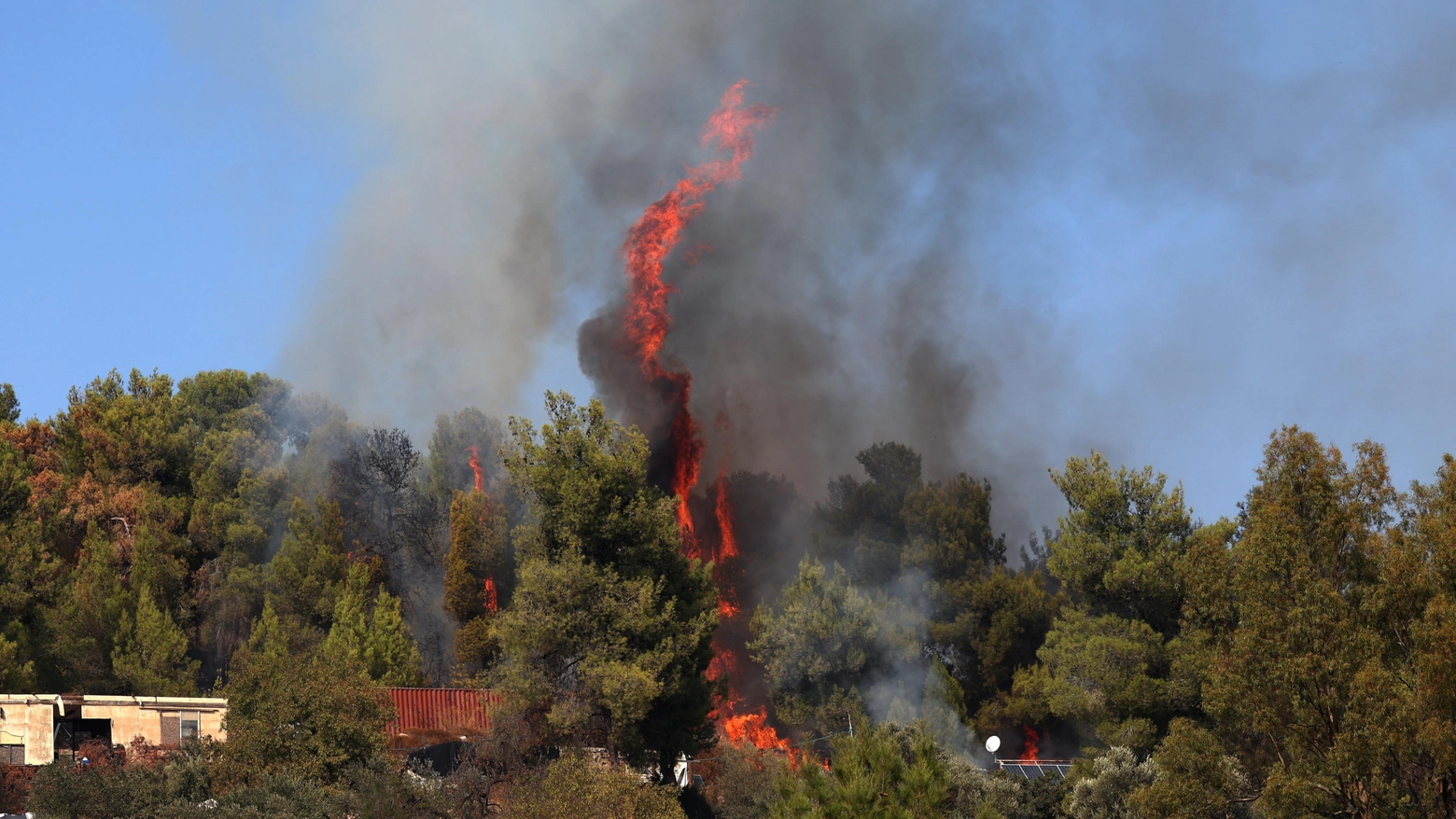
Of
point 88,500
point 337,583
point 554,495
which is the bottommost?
point 554,495

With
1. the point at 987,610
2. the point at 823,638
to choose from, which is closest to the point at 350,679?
the point at 823,638

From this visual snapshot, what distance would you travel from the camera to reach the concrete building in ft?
132

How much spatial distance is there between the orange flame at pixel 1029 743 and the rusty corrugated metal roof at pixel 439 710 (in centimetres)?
2263

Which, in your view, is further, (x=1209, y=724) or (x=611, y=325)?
(x=611, y=325)

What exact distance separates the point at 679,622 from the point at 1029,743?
21.8 metres

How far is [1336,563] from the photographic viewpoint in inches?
1112

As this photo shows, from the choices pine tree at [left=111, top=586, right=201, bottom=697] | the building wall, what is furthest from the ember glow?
the building wall

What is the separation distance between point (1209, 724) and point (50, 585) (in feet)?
137

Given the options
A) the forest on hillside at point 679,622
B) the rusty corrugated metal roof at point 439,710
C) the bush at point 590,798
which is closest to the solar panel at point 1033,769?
the forest on hillside at point 679,622

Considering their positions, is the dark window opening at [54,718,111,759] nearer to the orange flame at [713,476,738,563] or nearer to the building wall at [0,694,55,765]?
the building wall at [0,694,55,765]

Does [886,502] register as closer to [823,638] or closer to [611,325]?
[823,638]

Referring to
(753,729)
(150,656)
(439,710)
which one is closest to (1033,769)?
(753,729)

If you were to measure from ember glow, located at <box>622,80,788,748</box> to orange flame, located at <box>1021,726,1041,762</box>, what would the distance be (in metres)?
12.5

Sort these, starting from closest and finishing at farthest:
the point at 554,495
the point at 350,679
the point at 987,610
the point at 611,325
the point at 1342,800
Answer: the point at 1342,800, the point at 350,679, the point at 554,495, the point at 987,610, the point at 611,325
